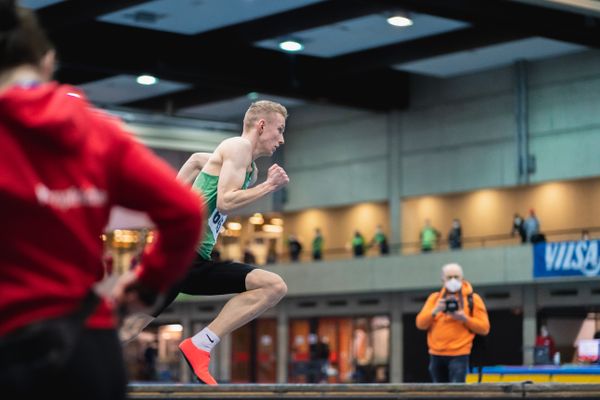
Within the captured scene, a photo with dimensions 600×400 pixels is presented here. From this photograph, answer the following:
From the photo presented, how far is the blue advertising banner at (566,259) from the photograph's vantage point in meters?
35.4

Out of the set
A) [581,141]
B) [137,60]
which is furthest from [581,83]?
[137,60]

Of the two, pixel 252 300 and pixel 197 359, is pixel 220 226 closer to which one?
pixel 252 300

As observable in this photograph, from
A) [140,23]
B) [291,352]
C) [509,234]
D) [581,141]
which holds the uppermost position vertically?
[140,23]

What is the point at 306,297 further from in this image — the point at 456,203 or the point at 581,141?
the point at 581,141

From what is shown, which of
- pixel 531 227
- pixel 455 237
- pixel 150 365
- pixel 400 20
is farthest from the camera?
pixel 150 365

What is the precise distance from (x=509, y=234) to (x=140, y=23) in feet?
46.7

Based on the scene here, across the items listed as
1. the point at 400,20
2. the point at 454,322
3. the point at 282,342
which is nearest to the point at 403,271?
the point at 282,342

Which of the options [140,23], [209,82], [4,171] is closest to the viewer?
[4,171]

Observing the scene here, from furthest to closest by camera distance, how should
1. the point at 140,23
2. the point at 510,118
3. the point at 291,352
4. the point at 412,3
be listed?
the point at 291,352 → the point at 510,118 → the point at 140,23 → the point at 412,3

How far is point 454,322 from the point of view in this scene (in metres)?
15.8

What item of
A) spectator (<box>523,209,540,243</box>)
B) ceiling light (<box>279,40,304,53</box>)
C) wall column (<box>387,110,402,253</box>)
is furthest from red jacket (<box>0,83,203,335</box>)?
wall column (<box>387,110,402,253</box>)

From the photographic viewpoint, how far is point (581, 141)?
38.6 metres

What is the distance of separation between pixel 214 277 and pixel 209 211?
1.48ft

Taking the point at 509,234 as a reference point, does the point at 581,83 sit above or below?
above
